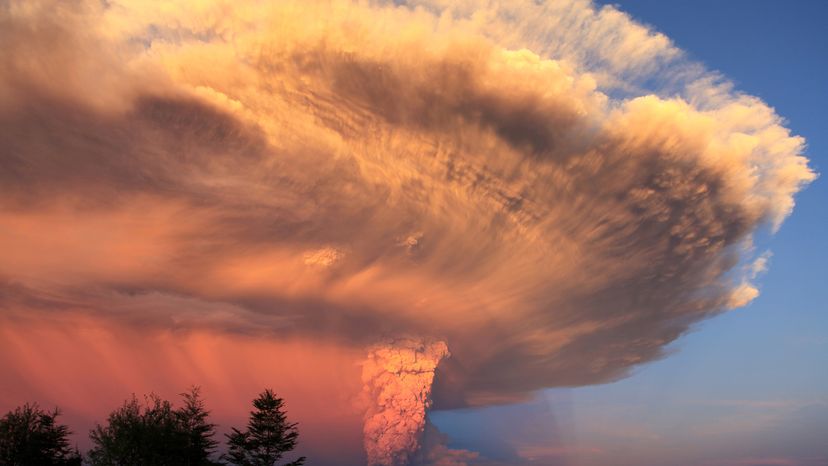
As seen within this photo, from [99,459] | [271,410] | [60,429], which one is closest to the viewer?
[99,459]

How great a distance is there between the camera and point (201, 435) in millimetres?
86500

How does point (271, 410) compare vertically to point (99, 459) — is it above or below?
above

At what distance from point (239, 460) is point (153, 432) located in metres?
13.3

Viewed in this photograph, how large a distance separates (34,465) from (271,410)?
100 ft

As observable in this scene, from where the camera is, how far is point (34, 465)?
263 ft

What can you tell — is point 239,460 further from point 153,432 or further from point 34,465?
point 34,465

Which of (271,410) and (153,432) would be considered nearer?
(153,432)

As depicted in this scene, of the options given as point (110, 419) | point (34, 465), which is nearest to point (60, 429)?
point (34, 465)

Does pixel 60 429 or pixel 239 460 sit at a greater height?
pixel 60 429

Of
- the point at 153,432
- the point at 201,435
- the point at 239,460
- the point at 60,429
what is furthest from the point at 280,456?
the point at 60,429

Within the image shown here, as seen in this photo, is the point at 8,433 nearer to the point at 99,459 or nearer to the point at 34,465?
the point at 34,465

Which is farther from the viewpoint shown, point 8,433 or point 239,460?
point 239,460

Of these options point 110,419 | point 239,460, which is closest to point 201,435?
point 239,460

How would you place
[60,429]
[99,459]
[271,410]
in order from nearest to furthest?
[99,459] < [60,429] < [271,410]
